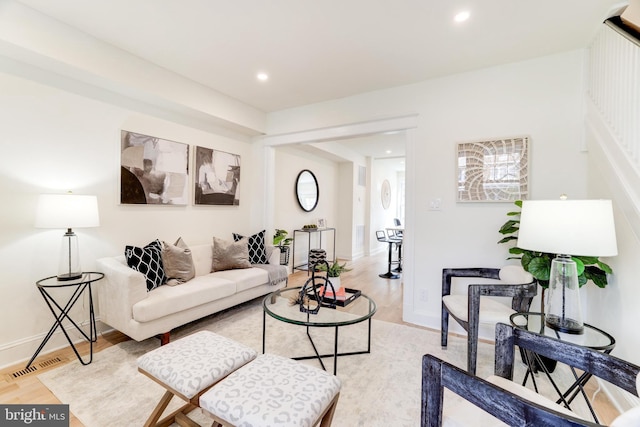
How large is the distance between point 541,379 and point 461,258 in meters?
1.15

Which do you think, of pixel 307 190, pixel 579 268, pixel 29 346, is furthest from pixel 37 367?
pixel 307 190

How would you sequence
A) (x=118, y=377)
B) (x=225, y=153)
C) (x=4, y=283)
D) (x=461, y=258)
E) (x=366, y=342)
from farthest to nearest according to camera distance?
(x=225, y=153)
(x=461, y=258)
(x=366, y=342)
(x=4, y=283)
(x=118, y=377)

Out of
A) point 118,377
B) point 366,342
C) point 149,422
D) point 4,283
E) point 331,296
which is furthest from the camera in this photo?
point 366,342

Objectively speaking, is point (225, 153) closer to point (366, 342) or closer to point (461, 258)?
point (366, 342)

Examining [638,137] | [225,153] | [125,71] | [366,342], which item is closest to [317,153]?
[225,153]

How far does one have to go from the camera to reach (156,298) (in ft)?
7.75

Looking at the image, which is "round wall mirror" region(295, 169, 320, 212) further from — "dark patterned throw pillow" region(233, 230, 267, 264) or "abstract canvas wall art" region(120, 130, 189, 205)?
"abstract canvas wall art" region(120, 130, 189, 205)

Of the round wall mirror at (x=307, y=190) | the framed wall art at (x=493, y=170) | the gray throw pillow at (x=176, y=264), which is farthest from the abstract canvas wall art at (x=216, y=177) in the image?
the framed wall art at (x=493, y=170)

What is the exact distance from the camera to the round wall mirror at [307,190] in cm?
557

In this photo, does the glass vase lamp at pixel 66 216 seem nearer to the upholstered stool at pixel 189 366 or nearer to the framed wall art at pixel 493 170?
the upholstered stool at pixel 189 366

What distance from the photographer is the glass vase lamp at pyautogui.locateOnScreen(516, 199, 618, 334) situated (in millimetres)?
1447

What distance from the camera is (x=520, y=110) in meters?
2.67

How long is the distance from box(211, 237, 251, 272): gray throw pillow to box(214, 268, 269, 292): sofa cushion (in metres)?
0.08

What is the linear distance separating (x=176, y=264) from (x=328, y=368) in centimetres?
182
